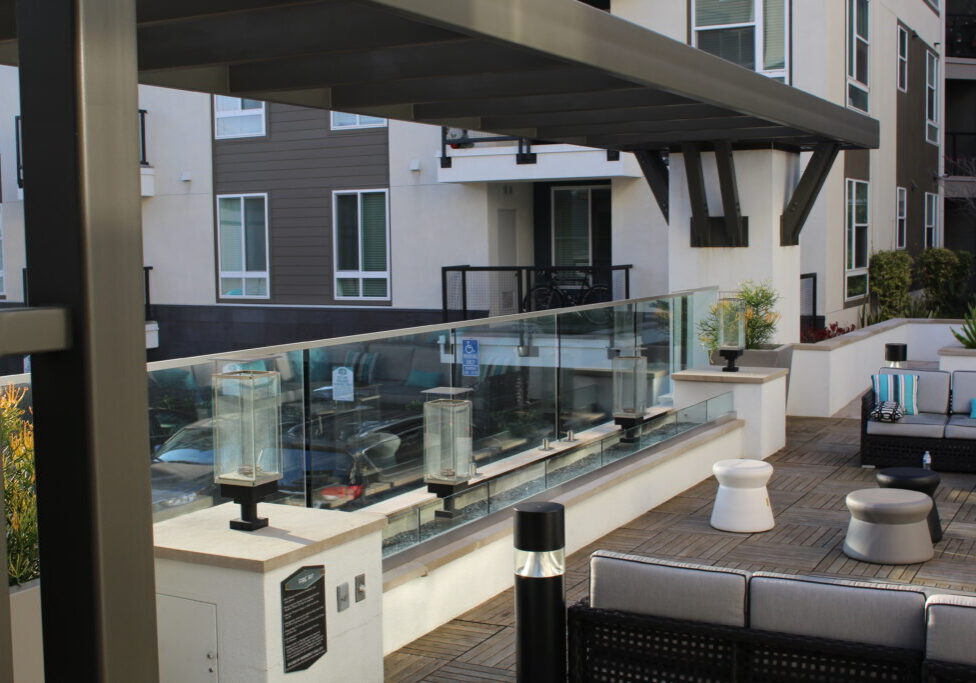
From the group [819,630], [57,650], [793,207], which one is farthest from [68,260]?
[793,207]

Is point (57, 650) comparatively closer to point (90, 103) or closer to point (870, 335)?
point (90, 103)

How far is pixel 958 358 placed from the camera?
1406 cm

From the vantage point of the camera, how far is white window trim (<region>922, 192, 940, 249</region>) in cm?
2641

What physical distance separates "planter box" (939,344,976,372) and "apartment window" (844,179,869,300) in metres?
4.87

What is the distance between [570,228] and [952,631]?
19.5 metres

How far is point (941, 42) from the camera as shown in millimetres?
27859

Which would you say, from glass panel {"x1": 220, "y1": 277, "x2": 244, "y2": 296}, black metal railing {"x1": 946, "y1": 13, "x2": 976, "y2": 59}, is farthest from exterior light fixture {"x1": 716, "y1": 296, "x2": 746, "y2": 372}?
black metal railing {"x1": 946, "y1": 13, "x2": 976, "y2": 59}

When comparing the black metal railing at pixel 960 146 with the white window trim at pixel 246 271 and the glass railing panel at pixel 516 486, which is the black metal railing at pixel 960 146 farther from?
the glass railing panel at pixel 516 486

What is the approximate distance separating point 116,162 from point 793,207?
11732mm

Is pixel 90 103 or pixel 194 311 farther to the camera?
pixel 194 311

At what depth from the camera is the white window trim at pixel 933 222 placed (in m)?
26.4

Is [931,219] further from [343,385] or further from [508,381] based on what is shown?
[343,385]

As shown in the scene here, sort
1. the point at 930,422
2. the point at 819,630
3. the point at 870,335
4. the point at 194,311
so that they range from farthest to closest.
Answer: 1. the point at 194,311
2. the point at 870,335
3. the point at 930,422
4. the point at 819,630

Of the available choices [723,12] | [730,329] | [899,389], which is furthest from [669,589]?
[723,12]
